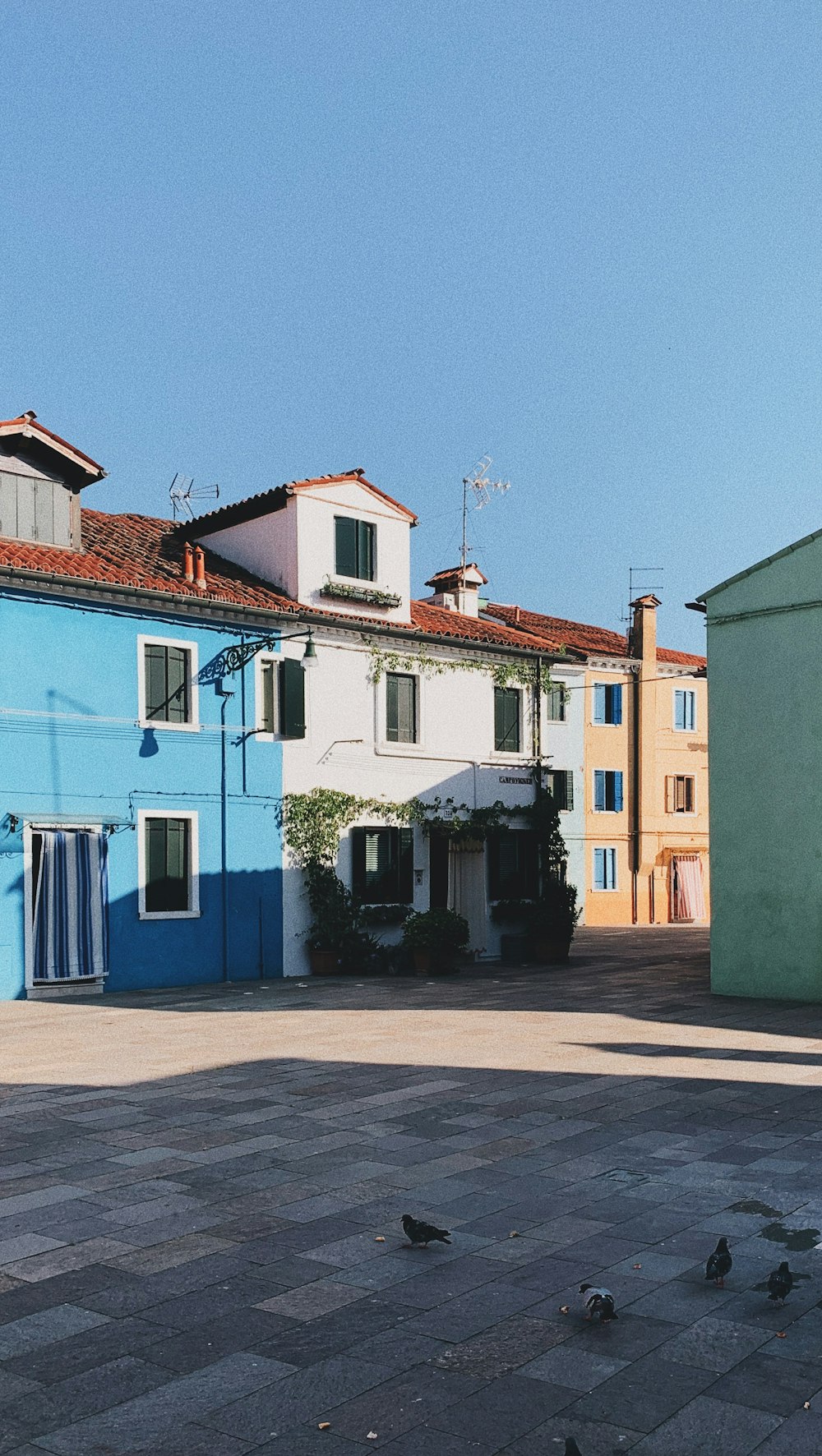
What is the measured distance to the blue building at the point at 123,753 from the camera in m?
19.2

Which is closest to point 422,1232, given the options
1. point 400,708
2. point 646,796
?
point 400,708

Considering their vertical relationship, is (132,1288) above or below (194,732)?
below

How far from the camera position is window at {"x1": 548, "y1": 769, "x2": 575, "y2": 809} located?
92.7ft

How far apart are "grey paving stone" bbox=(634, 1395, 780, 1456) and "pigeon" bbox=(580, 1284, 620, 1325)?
687 millimetres

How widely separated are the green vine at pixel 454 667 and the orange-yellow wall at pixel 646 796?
45.3 feet

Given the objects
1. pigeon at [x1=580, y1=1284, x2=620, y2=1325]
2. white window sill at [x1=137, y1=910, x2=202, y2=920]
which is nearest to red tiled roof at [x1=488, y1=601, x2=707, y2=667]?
white window sill at [x1=137, y1=910, x2=202, y2=920]

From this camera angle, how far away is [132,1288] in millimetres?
6289

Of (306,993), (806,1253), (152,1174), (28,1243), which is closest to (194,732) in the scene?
(306,993)

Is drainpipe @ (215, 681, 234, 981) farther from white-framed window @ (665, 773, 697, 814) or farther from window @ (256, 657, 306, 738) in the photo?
white-framed window @ (665, 773, 697, 814)

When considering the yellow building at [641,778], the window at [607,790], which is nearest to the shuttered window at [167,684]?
the yellow building at [641,778]

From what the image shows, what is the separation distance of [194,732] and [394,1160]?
527 inches

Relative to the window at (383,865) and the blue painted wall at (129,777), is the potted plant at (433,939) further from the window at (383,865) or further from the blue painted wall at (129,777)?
the blue painted wall at (129,777)

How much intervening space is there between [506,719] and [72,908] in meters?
11.2

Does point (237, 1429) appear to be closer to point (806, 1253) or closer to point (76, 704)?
point (806, 1253)
